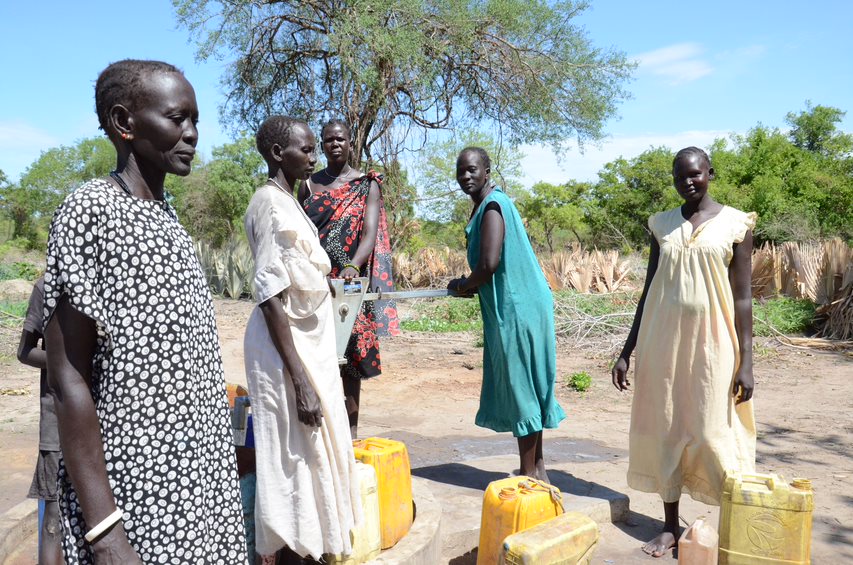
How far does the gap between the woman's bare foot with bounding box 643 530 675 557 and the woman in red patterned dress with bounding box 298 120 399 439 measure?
1.59 metres

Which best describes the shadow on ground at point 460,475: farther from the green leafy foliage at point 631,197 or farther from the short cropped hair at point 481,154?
the green leafy foliage at point 631,197

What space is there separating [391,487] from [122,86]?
2.10 metres

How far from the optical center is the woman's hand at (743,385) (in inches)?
128

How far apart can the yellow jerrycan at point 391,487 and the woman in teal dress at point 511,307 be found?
0.71 m

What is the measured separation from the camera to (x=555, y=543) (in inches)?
99.0

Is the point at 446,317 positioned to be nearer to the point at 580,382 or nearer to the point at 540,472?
the point at 580,382

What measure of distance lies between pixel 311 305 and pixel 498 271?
134 centimetres

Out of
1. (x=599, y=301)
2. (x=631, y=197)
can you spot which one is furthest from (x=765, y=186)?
(x=599, y=301)

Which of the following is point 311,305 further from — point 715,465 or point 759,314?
point 759,314

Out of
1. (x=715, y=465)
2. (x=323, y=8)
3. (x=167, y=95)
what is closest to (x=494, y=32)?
(x=323, y=8)

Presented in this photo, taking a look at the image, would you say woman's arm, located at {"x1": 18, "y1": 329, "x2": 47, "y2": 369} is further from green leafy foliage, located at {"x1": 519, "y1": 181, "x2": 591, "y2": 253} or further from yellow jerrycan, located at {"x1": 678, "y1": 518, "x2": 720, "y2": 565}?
green leafy foliage, located at {"x1": 519, "y1": 181, "x2": 591, "y2": 253}

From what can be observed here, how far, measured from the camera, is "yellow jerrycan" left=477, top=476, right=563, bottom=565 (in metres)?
2.81

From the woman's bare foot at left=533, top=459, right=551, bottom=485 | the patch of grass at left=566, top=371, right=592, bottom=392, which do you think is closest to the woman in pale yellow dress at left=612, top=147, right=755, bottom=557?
the woman's bare foot at left=533, top=459, right=551, bottom=485

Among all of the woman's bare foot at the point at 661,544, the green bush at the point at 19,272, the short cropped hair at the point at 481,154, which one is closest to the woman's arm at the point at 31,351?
the short cropped hair at the point at 481,154
